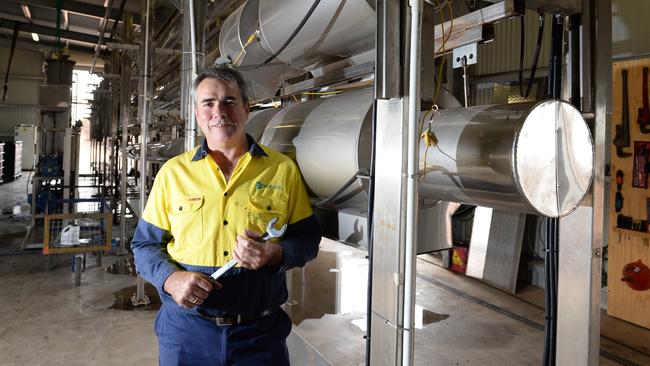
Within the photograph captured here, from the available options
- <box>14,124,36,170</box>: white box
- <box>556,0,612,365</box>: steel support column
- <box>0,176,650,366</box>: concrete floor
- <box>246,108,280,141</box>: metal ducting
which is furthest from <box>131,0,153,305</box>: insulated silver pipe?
<box>14,124,36,170</box>: white box

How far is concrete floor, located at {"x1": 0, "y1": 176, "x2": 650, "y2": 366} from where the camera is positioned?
11.0ft

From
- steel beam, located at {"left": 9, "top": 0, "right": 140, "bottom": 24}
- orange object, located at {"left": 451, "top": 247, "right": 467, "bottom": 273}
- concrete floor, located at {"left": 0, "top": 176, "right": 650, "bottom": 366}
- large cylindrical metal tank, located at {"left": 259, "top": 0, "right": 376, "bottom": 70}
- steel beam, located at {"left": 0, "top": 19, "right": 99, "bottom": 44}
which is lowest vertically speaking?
concrete floor, located at {"left": 0, "top": 176, "right": 650, "bottom": 366}

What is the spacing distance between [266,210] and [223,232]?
0.16 m

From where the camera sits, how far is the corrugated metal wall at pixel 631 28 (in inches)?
166

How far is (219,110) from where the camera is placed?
162cm

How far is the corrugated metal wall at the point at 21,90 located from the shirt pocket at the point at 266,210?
1773 centimetres

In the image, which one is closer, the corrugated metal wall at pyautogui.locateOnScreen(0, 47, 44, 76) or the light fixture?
the light fixture

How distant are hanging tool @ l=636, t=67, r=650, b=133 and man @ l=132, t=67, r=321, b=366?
11.5ft

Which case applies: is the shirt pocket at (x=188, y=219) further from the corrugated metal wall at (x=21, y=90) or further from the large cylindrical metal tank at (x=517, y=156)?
the corrugated metal wall at (x=21, y=90)

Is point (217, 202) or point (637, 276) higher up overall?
point (217, 202)

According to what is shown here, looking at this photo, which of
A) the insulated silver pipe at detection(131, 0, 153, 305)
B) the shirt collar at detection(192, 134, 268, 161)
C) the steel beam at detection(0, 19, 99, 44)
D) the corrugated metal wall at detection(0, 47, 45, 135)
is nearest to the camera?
the shirt collar at detection(192, 134, 268, 161)

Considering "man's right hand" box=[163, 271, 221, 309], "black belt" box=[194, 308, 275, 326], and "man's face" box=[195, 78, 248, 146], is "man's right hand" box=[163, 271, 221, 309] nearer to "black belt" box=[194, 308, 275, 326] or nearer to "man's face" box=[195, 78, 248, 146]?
"black belt" box=[194, 308, 275, 326]

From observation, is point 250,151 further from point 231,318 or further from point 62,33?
point 62,33

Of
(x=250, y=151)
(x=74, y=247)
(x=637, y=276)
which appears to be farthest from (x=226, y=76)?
(x=74, y=247)
